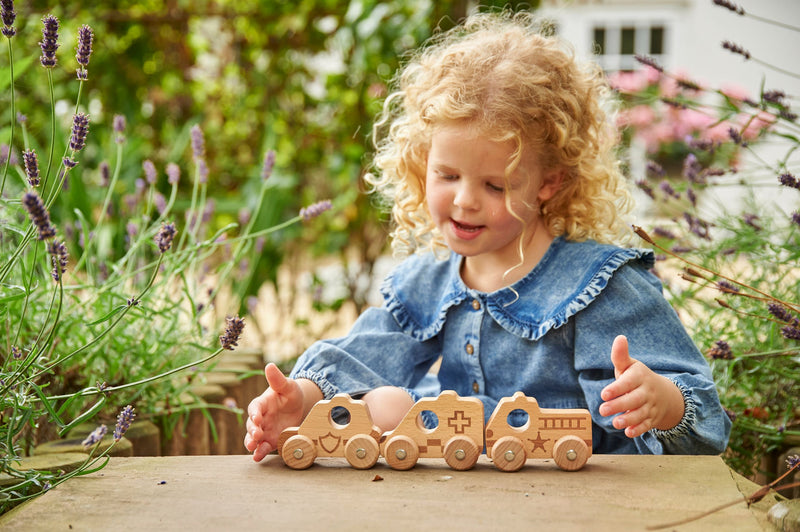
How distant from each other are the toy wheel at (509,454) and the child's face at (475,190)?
0.46m

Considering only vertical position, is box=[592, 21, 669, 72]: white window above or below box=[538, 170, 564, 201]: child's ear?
above

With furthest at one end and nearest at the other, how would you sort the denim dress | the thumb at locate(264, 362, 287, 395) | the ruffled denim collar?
the ruffled denim collar < the denim dress < the thumb at locate(264, 362, 287, 395)

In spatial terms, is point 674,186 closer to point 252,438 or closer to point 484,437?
point 484,437

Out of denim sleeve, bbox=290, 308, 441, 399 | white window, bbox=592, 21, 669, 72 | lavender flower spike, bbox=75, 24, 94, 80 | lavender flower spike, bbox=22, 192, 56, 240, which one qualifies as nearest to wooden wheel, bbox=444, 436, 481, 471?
denim sleeve, bbox=290, 308, 441, 399

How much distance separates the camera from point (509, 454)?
1172mm

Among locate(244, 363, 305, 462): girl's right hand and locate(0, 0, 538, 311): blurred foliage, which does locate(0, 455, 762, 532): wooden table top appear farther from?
locate(0, 0, 538, 311): blurred foliage

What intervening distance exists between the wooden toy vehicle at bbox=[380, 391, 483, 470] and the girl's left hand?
0.19m

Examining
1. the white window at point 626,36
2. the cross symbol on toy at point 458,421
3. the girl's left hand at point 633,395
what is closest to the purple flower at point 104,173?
the cross symbol on toy at point 458,421

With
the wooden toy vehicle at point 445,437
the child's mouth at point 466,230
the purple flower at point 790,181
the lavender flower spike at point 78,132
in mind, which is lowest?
the wooden toy vehicle at point 445,437

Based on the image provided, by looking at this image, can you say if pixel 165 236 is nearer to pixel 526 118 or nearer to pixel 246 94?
pixel 526 118

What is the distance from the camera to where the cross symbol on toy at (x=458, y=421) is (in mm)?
1191

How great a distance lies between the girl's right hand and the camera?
1249 millimetres

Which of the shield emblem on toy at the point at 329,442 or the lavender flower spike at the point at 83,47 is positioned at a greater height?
the lavender flower spike at the point at 83,47

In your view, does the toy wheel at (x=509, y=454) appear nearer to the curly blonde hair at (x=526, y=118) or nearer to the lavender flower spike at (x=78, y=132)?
the curly blonde hair at (x=526, y=118)
